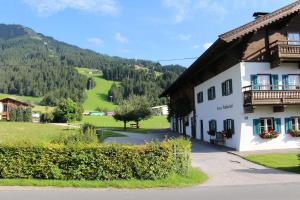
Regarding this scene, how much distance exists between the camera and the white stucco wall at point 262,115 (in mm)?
27109

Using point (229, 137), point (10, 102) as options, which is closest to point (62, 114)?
point (10, 102)

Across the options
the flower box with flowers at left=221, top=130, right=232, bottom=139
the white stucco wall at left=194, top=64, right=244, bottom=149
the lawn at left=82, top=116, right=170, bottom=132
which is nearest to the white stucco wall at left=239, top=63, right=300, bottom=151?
the white stucco wall at left=194, top=64, right=244, bottom=149

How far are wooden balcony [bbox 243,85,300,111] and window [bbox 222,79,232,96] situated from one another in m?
2.42

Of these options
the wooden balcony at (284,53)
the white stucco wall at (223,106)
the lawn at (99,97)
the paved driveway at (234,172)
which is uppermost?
the lawn at (99,97)

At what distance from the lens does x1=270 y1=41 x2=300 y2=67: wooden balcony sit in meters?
26.5

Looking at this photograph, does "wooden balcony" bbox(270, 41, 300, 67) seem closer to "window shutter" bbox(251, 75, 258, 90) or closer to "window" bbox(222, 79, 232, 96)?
"window shutter" bbox(251, 75, 258, 90)

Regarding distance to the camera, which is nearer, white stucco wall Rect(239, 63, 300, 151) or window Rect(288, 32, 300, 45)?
white stucco wall Rect(239, 63, 300, 151)

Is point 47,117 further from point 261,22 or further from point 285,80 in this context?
point 261,22

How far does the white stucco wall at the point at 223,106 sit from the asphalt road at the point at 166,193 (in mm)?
14092

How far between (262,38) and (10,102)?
7191 centimetres

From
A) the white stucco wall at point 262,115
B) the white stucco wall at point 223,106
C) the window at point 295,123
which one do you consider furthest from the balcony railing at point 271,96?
the window at point 295,123

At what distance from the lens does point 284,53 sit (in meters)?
26.5

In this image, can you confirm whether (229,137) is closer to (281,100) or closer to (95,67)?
(281,100)

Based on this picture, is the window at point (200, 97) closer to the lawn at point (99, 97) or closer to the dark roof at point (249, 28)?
the dark roof at point (249, 28)
